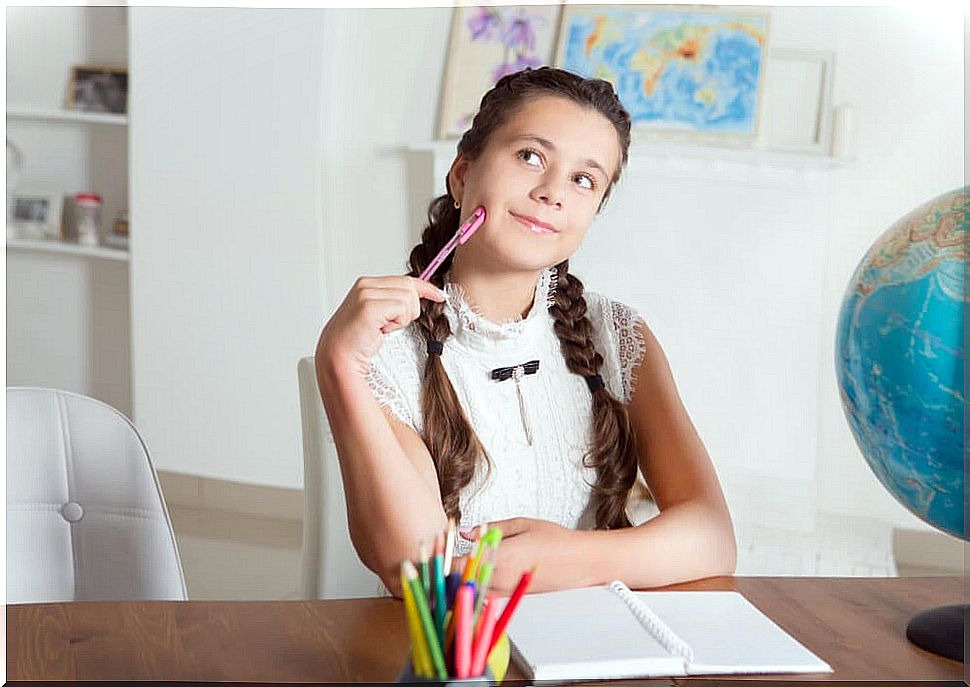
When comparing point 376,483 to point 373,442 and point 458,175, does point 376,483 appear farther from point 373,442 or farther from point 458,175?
point 458,175

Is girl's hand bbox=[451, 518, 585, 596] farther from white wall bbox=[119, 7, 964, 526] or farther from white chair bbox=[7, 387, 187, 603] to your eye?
white wall bbox=[119, 7, 964, 526]

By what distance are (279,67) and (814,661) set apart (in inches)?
119

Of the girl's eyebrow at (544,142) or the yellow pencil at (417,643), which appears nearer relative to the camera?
the yellow pencil at (417,643)

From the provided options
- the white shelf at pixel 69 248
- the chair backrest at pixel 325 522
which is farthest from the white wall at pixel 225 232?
the chair backrest at pixel 325 522

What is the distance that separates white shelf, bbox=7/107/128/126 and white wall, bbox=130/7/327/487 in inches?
5.8

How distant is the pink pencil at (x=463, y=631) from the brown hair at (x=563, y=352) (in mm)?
680

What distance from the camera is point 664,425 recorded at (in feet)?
5.23

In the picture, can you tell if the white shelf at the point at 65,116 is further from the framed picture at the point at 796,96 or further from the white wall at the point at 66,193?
the framed picture at the point at 796,96

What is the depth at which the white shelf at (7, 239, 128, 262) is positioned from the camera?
4.09m

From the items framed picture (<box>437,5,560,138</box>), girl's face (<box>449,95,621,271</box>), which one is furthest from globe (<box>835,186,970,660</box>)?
framed picture (<box>437,5,560,138</box>)

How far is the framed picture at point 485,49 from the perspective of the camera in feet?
12.6

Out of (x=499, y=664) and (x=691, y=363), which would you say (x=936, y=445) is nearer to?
(x=499, y=664)

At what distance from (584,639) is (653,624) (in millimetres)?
83

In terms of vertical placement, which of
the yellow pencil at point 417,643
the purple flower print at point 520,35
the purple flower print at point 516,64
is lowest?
the yellow pencil at point 417,643
